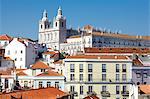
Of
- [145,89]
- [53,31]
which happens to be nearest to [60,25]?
[53,31]

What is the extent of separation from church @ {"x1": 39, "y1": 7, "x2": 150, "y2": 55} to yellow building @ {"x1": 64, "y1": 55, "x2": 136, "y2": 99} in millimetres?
38927

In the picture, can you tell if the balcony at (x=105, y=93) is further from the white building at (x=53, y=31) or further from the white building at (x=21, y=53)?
the white building at (x=53, y=31)

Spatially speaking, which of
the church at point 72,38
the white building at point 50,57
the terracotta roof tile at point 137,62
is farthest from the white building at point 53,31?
the terracotta roof tile at point 137,62

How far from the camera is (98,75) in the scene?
18.9m

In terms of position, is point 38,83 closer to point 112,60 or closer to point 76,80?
point 76,80

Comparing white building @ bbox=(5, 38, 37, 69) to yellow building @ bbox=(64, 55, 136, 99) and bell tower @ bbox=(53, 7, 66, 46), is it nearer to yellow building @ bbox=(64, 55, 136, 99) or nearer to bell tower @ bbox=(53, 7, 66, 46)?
yellow building @ bbox=(64, 55, 136, 99)

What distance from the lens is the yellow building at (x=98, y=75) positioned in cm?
1866

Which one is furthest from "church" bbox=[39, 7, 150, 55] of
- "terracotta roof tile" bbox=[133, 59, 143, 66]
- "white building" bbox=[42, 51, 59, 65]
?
"terracotta roof tile" bbox=[133, 59, 143, 66]

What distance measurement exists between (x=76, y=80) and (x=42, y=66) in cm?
544

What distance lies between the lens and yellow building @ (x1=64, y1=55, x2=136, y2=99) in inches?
734

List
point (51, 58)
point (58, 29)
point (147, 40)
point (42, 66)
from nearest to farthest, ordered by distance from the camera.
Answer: point (42, 66) → point (51, 58) → point (58, 29) → point (147, 40)

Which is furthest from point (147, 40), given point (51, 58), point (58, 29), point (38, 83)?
point (38, 83)

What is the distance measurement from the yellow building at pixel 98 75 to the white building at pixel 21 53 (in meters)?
11.1

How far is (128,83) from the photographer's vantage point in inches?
739
